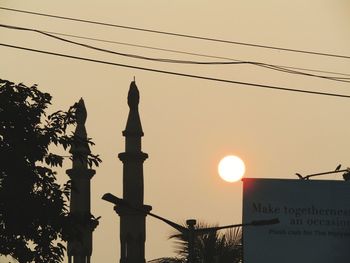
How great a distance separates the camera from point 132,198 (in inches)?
2844

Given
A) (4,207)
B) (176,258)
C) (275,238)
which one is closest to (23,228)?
(4,207)

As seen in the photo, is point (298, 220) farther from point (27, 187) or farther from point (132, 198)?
point (27, 187)

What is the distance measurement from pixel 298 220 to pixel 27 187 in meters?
25.0

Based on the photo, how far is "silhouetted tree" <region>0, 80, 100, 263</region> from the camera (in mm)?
35062

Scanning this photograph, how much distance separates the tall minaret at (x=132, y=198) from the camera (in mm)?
72125

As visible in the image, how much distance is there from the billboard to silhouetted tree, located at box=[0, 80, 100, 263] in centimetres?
2137

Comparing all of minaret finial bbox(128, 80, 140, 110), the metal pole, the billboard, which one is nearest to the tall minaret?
minaret finial bbox(128, 80, 140, 110)

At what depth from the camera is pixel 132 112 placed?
7375 cm

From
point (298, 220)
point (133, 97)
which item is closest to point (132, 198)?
point (133, 97)

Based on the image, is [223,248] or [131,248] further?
[131,248]

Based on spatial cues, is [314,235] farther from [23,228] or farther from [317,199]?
[23,228]

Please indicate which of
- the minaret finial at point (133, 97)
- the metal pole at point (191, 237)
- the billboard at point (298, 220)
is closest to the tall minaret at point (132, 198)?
the minaret finial at point (133, 97)

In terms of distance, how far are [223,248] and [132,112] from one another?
1959 cm

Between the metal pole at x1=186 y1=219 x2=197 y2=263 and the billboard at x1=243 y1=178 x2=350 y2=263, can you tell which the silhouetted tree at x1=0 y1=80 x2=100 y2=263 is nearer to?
the metal pole at x1=186 y1=219 x2=197 y2=263
